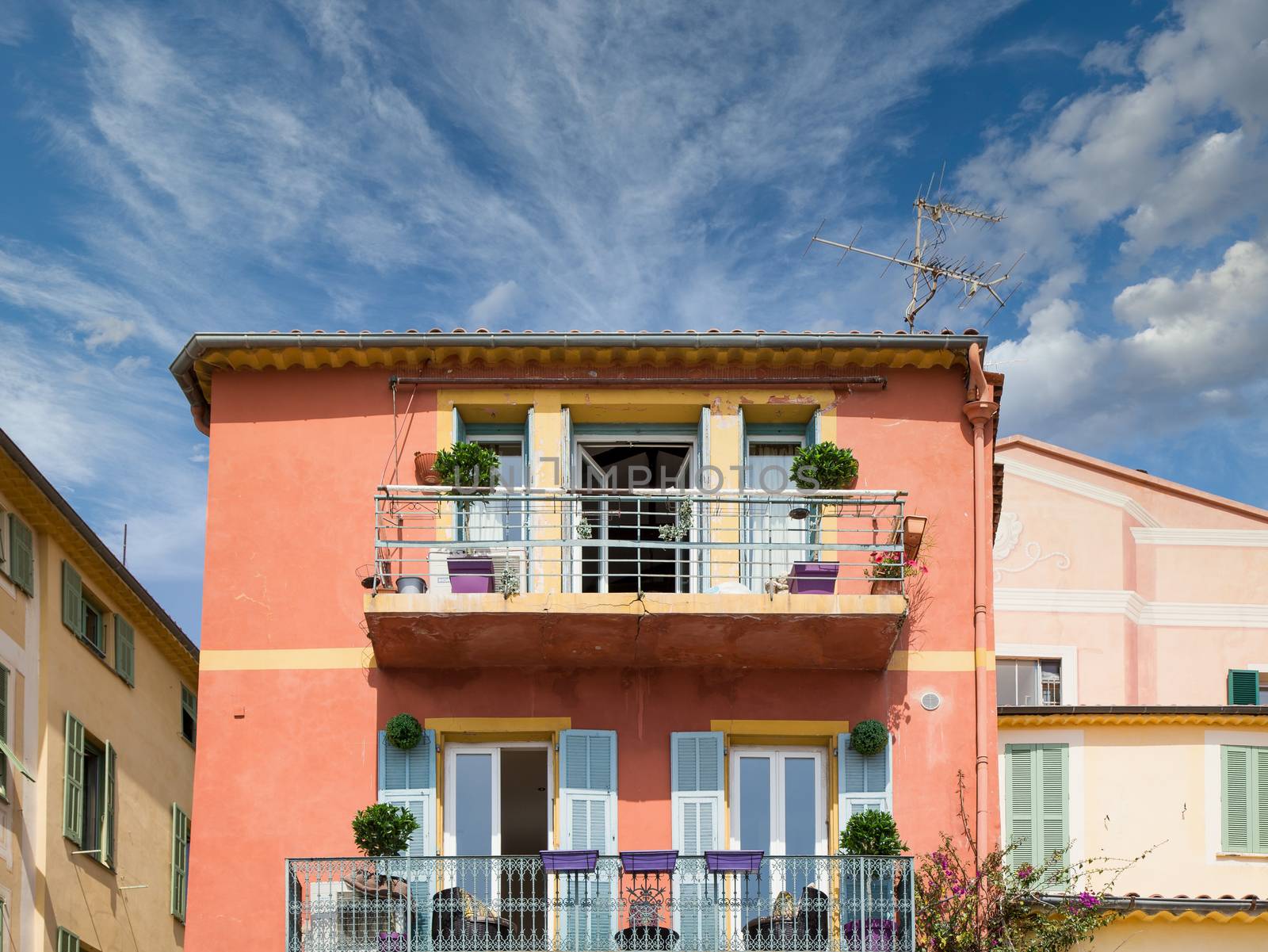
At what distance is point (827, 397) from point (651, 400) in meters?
1.83

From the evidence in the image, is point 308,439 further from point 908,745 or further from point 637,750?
point 908,745

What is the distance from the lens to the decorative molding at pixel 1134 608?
3244 cm

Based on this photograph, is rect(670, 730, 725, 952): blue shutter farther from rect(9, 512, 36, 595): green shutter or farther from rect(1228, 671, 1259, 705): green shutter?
rect(1228, 671, 1259, 705): green shutter

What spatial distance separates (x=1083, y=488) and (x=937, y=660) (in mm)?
14253

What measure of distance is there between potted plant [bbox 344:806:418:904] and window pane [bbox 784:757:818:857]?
12.0 ft

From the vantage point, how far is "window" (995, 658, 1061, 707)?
102ft

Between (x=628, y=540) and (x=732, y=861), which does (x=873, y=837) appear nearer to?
(x=732, y=861)

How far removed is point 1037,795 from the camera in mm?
21781

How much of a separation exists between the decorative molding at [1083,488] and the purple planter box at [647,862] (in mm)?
16419

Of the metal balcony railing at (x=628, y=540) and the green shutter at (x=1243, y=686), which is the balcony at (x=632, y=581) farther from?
the green shutter at (x=1243, y=686)

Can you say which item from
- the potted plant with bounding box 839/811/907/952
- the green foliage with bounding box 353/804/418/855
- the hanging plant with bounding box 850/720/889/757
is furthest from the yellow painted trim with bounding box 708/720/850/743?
the green foliage with bounding box 353/804/418/855

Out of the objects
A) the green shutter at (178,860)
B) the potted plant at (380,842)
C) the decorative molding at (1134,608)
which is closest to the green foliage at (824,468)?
the potted plant at (380,842)

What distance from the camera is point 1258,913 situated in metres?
19.0

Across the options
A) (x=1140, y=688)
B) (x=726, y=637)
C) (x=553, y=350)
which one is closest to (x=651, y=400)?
(x=553, y=350)
